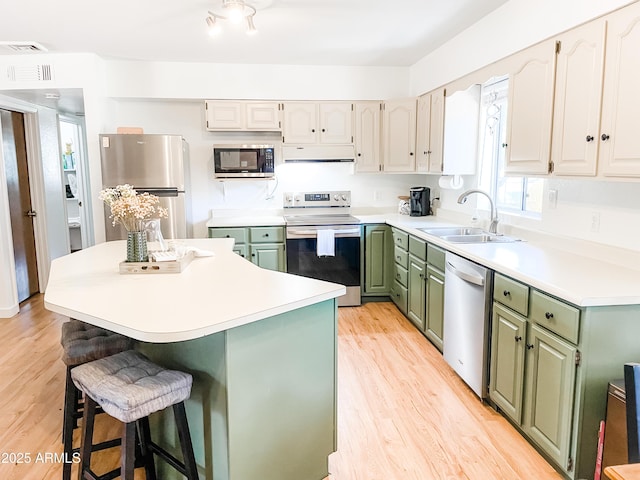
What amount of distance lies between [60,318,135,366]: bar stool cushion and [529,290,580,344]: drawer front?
1.92 meters

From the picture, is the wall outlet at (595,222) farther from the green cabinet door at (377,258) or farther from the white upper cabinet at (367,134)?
the white upper cabinet at (367,134)

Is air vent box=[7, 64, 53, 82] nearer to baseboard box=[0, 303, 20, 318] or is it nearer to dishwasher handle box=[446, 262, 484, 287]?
baseboard box=[0, 303, 20, 318]

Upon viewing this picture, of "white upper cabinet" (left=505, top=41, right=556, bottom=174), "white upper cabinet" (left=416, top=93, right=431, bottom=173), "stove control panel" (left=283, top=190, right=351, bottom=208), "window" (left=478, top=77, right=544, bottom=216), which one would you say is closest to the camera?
"white upper cabinet" (left=505, top=41, right=556, bottom=174)

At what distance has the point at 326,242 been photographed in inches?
174

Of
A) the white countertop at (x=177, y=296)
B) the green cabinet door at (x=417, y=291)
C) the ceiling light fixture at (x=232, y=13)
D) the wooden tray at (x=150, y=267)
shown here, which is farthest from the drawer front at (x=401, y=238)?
the wooden tray at (x=150, y=267)

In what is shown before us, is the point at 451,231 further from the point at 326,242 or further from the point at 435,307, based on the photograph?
the point at 326,242

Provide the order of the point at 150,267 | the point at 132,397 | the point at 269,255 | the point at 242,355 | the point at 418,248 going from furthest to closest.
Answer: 1. the point at 269,255
2. the point at 418,248
3. the point at 150,267
4. the point at 242,355
5. the point at 132,397

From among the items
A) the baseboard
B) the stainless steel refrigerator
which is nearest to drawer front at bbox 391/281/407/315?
the stainless steel refrigerator

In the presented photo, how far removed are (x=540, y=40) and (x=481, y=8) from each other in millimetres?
657

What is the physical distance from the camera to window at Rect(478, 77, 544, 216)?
335cm

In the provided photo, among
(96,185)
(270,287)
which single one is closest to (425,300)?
(270,287)

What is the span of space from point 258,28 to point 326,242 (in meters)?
1.98

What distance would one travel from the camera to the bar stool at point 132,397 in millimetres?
1542

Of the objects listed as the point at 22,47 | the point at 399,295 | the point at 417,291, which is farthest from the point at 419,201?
the point at 22,47
